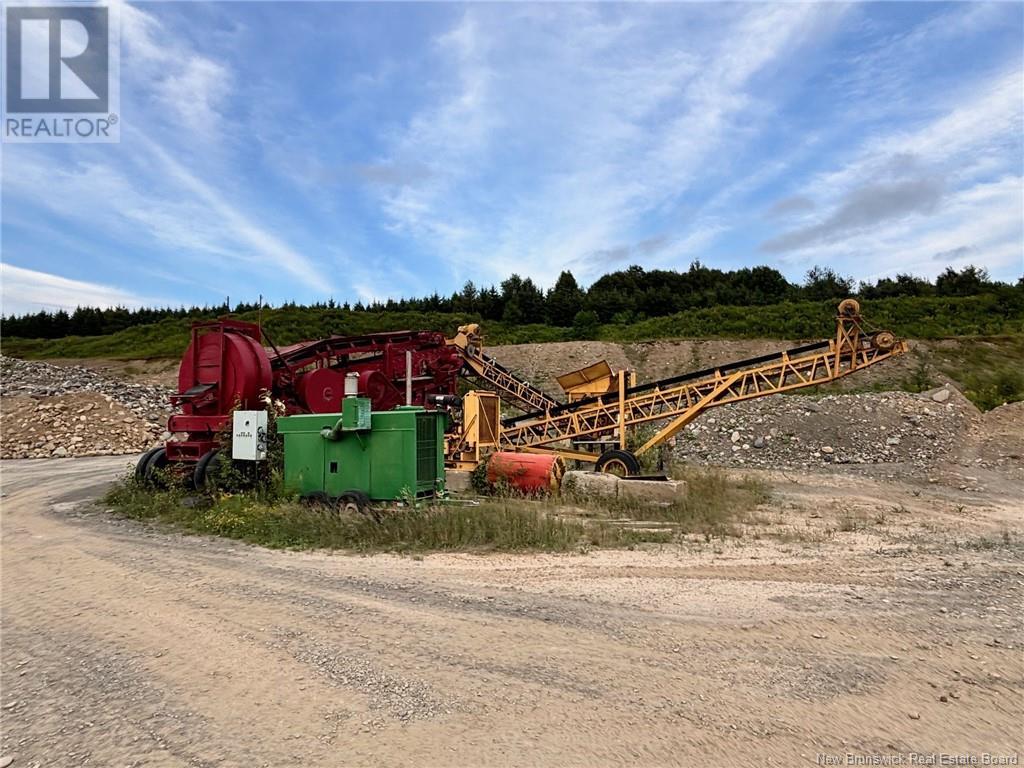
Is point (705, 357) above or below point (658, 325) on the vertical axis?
below

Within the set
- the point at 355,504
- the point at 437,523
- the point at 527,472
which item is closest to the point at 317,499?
the point at 355,504

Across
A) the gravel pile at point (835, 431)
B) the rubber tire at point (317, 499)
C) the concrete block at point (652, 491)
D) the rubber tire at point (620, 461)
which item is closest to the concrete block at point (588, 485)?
the concrete block at point (652, 491)

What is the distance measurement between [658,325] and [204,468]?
35.3 meters

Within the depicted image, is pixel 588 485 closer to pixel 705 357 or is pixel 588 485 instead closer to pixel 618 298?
pixel 705 357

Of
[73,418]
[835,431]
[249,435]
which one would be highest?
[73,418]

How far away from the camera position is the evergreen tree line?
47.7 metres

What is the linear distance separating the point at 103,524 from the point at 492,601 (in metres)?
7.63

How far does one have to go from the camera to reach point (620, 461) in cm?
1388

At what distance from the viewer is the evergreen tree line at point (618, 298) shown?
156ft

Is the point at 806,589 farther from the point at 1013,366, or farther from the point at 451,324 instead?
the point at 451,324

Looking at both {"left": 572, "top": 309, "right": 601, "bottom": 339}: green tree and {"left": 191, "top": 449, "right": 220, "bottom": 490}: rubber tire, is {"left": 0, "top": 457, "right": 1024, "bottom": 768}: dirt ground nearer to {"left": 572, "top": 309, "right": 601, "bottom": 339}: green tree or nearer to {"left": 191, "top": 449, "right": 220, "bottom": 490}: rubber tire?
{"left": 191, "top": 449, "right": 220, "bottom": 490}: rubber tire

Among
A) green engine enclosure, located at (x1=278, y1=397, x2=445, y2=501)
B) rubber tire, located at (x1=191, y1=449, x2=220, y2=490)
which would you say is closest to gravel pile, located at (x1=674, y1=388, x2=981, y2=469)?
green engine enclosure, located at (x1=278, y1=397, x2=445, y2=501)

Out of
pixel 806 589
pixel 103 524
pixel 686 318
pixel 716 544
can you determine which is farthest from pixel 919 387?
pixel 103 524

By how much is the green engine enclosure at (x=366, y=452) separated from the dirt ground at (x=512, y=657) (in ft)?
6.19
